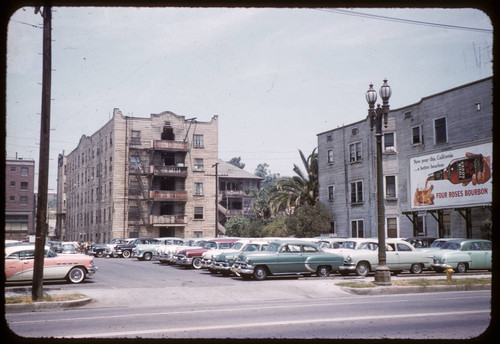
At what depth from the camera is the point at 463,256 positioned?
74.8ft

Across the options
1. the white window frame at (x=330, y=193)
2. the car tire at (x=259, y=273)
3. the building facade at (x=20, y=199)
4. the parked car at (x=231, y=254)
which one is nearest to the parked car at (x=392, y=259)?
the car tire at (x=259, y=273)

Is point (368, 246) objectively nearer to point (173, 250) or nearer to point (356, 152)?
point (173, 250)

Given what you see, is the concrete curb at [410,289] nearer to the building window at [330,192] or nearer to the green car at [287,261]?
the green car at [287,261]

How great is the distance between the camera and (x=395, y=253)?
22.1 meters

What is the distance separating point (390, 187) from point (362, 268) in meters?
15.8

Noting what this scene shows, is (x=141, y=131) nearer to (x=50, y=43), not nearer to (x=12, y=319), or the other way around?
(x=50, y=43)

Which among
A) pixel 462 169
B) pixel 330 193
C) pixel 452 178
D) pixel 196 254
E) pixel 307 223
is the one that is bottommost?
pixel 196 254

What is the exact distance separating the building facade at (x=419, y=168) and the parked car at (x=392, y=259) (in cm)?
709

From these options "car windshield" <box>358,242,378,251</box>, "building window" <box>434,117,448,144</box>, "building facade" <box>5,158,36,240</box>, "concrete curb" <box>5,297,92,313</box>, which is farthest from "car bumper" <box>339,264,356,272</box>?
"building facade" <box>5,158,36,240</box>

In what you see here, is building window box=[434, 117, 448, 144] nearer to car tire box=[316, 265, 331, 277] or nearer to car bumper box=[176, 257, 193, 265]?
car tire box=[316, 265, 331, 277]

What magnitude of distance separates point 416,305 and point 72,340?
28.7 feet

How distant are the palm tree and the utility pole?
107 feet

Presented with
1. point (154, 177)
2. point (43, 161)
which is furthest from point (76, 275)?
point (154, 177)
